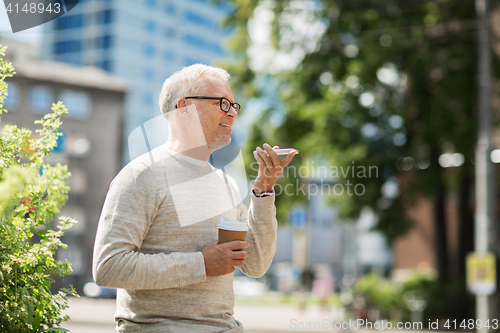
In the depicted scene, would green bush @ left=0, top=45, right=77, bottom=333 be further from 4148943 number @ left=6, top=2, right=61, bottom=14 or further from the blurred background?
the blurred background

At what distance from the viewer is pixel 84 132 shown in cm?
3841

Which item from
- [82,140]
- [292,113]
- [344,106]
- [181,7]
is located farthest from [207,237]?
[181,7]

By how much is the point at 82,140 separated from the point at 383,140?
96.0 feet

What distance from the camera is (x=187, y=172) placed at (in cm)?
200

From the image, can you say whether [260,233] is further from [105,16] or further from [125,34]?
[105,16]

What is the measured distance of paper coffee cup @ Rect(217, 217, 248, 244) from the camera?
6.03 ft

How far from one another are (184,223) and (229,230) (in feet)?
0.57

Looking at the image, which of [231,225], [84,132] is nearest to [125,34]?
[84,132]

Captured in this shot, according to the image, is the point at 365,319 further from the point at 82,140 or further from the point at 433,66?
the point at 82,140

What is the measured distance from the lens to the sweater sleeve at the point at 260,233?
6.74 ft

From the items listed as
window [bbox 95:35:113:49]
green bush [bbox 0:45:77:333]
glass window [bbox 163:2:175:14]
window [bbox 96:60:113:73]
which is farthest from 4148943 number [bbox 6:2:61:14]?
glass window [bbox 163:2:175:14]

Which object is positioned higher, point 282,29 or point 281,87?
point 282,29

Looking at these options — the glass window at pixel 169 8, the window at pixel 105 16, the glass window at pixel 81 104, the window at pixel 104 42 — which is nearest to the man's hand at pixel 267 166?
the glass window at pixel 81 104

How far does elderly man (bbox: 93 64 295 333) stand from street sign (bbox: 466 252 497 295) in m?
7.72
